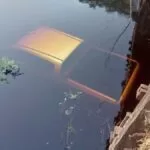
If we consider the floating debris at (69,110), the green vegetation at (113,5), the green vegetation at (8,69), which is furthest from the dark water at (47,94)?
the green vegetation at (113,5)

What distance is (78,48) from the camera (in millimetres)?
12406

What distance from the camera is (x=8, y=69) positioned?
1139cm

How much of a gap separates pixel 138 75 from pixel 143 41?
2.24 metres

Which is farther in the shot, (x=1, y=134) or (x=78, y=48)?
(x=78, y=48)

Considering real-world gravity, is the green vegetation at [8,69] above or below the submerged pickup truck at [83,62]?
below

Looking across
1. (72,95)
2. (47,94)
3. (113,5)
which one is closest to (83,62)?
(72,95)

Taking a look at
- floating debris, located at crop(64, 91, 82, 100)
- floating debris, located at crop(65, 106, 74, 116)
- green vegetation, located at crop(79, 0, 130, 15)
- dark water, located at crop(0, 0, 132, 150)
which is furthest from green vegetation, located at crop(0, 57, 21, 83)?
green vegetation, located at crop(79, 0, 130, 15)

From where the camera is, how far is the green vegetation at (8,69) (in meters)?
11.2

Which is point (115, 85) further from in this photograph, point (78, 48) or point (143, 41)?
point (143, 41)

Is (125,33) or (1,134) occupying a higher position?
(125,33)

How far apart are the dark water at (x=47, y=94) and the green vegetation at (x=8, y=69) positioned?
0.81 ft

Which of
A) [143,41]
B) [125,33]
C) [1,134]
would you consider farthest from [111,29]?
[1,134]

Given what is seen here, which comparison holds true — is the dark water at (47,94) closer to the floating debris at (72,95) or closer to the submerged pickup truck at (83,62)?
the floating debris at (72,95)

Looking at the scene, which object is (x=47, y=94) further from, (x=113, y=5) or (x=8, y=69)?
(x=113, y=5)
